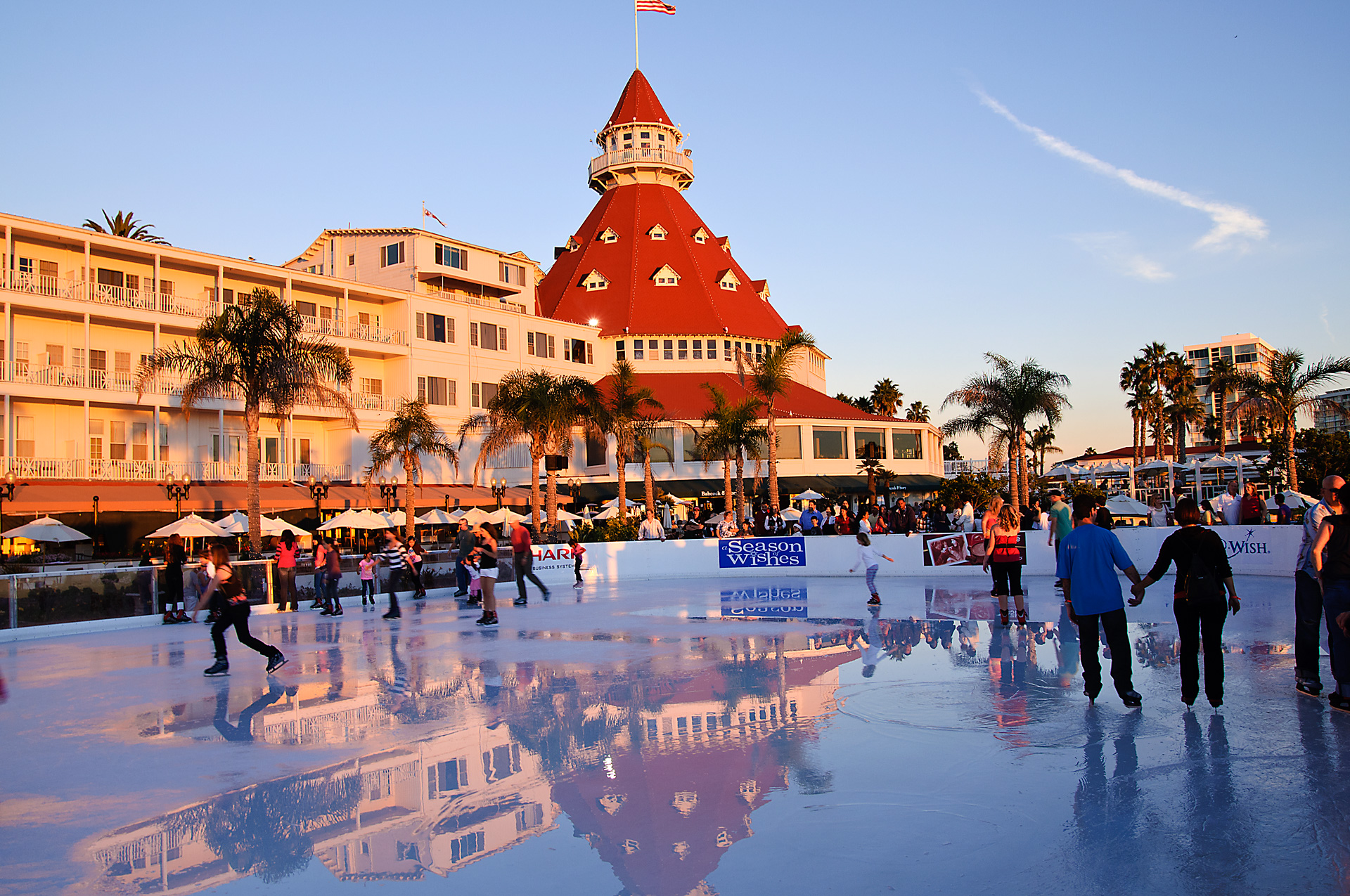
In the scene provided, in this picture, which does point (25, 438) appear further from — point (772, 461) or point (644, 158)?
point (644, 158)

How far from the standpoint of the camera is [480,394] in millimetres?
48781

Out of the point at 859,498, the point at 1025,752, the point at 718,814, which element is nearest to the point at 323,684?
the point at 718,814

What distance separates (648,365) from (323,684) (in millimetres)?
47625

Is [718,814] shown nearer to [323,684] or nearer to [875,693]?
[875,693]

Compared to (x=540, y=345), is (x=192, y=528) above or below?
below

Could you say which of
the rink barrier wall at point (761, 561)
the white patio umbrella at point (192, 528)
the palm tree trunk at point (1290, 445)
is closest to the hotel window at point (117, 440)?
the white patio umbrella at point (192, 528)

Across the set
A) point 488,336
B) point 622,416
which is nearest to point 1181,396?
point 622,416

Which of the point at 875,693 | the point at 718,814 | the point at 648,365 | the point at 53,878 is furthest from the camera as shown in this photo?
the point at 648,365

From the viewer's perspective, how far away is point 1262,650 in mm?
10094

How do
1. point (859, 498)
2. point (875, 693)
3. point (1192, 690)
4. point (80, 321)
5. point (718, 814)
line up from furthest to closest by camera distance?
point (859, 498) < point (80, 321) < point (875, 693) < point (1192, 690) < point (718, 814)

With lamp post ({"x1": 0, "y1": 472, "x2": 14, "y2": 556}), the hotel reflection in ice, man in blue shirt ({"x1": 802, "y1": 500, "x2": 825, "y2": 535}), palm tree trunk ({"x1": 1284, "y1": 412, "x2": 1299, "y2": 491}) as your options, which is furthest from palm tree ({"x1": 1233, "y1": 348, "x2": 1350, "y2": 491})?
lamp post ({"x1": 0, "y1": 472, "x2": 14, "y2": 556})

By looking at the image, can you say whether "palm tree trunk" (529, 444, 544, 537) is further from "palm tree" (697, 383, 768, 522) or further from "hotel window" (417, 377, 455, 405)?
"hotel window" (417, 377, 455, 405)

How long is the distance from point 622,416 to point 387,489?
34.9ft

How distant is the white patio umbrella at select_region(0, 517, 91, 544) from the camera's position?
29.3 meters
